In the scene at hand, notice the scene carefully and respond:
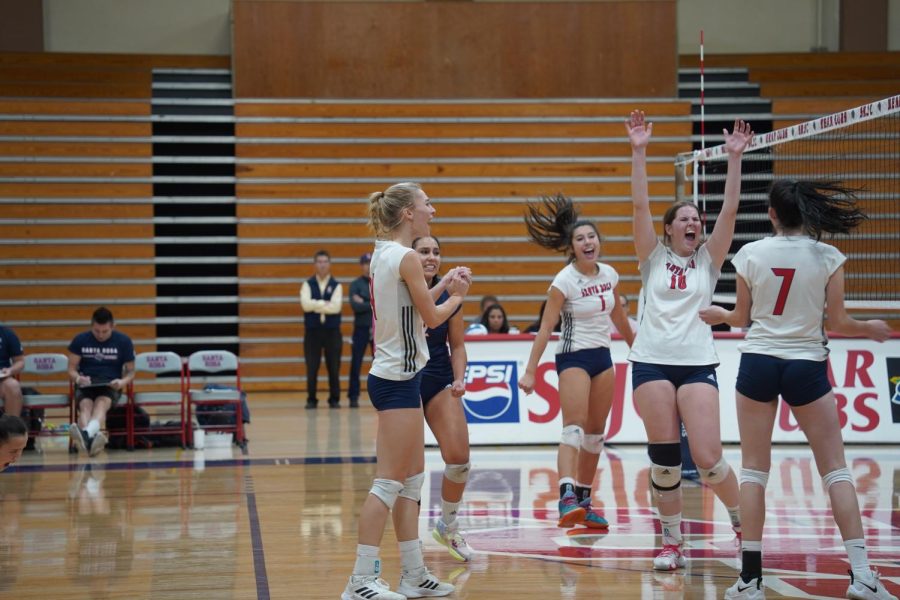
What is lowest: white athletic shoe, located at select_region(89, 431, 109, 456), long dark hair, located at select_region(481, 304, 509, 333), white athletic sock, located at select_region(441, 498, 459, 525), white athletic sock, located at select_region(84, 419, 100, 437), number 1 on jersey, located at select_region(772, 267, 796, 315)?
white athletic shoe, located at select_region(89, 431, 109, 456)

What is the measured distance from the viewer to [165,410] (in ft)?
46.3

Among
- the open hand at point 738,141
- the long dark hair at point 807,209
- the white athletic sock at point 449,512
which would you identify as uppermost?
the open hand at point 738,141

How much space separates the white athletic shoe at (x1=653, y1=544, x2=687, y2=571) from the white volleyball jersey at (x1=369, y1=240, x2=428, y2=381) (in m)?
1.69

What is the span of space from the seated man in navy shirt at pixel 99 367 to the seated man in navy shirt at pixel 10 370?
0.51 m

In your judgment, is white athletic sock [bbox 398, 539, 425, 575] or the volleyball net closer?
white athletic sock [bbox 398, 539, 425, 575]

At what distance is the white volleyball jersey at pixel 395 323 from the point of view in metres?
4.92

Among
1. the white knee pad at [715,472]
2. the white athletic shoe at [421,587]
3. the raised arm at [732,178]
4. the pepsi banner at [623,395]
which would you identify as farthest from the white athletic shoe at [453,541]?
the pepsi banner at [623,395]

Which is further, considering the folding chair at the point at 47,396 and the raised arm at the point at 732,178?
the folding chair at the point at 47,396

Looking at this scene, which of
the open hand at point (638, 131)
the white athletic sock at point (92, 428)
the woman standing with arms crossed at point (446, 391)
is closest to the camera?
the open hand at point (638, 131)

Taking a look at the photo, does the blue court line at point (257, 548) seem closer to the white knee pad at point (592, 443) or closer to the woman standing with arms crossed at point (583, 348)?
the woman standing with arms crossed at point (583, 348)

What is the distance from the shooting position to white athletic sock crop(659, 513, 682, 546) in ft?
18.7

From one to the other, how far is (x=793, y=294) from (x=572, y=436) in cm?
216

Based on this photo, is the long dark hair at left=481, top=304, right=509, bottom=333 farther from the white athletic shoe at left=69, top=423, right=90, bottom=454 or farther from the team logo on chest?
the team logo on chest

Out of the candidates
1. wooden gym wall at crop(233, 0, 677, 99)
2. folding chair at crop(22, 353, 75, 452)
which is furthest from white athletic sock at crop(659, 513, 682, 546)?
wooden gym wall at crop(233, 0, 677, 99)
